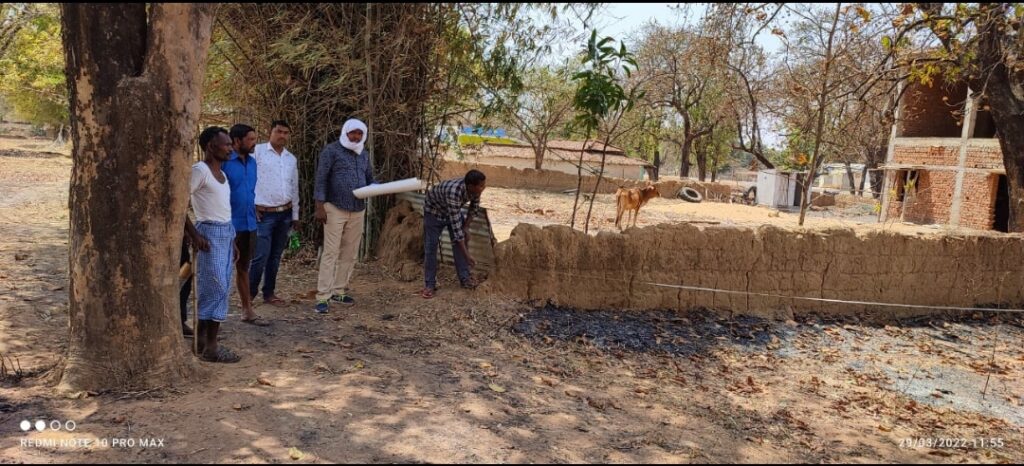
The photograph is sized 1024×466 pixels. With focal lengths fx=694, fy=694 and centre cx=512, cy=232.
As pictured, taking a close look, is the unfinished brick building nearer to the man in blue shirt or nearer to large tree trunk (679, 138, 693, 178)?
large tree trunk (679, 138, 693, 178)

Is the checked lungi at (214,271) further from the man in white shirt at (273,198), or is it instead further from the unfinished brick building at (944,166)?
the unfinished brick building at (944,166)

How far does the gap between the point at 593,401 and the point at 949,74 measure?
7.22m

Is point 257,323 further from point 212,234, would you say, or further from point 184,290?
point 212,234

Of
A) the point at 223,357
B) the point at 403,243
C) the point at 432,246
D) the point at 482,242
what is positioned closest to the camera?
the point at 223,357

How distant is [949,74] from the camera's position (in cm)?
862

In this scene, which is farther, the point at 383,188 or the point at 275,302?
the point at 275,302

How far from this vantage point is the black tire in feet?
85.5

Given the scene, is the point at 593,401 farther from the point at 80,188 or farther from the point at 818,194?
the point at 818,194

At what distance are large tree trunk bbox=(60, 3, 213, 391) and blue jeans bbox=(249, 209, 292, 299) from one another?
5.49ft

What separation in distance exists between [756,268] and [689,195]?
19.4 meters

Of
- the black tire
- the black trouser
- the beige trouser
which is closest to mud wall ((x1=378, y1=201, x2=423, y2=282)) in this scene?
the beige trouser

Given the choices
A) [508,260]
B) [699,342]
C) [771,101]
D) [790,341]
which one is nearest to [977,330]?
[790,341]

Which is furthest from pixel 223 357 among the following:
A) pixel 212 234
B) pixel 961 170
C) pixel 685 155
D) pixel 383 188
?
pixel 685 155

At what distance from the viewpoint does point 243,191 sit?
4.81 m
